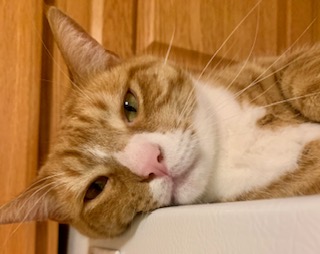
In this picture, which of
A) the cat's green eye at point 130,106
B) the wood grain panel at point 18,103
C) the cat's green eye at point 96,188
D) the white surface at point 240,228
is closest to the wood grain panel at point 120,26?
the wood grain panel at point 18,103

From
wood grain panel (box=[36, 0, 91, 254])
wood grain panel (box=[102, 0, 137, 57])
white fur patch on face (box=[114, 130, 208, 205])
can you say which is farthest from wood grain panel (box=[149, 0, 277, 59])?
white fur patch on face (box=[114, 130, 208, 205])

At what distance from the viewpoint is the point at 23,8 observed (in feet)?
4.50

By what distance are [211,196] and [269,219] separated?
A: 47 centimetres

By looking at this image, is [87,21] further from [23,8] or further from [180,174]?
[180,174]

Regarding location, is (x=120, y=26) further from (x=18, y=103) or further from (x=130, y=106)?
(x=130, y=106)

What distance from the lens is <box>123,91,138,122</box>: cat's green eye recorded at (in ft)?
3.23

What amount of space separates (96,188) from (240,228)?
49cm

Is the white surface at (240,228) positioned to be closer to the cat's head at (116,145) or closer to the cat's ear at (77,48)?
the cat's head at (116,145)

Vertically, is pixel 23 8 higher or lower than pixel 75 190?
higher

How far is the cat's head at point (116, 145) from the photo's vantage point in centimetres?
86

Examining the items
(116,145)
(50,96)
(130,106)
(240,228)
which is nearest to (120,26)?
(50,96)

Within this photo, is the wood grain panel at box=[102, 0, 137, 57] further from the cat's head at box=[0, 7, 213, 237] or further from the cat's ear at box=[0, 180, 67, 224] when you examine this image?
the cat's ear at box=[0, 180, 67, 224]

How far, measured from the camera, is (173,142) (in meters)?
0.87

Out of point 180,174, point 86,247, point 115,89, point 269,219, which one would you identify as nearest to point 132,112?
point 115,89
